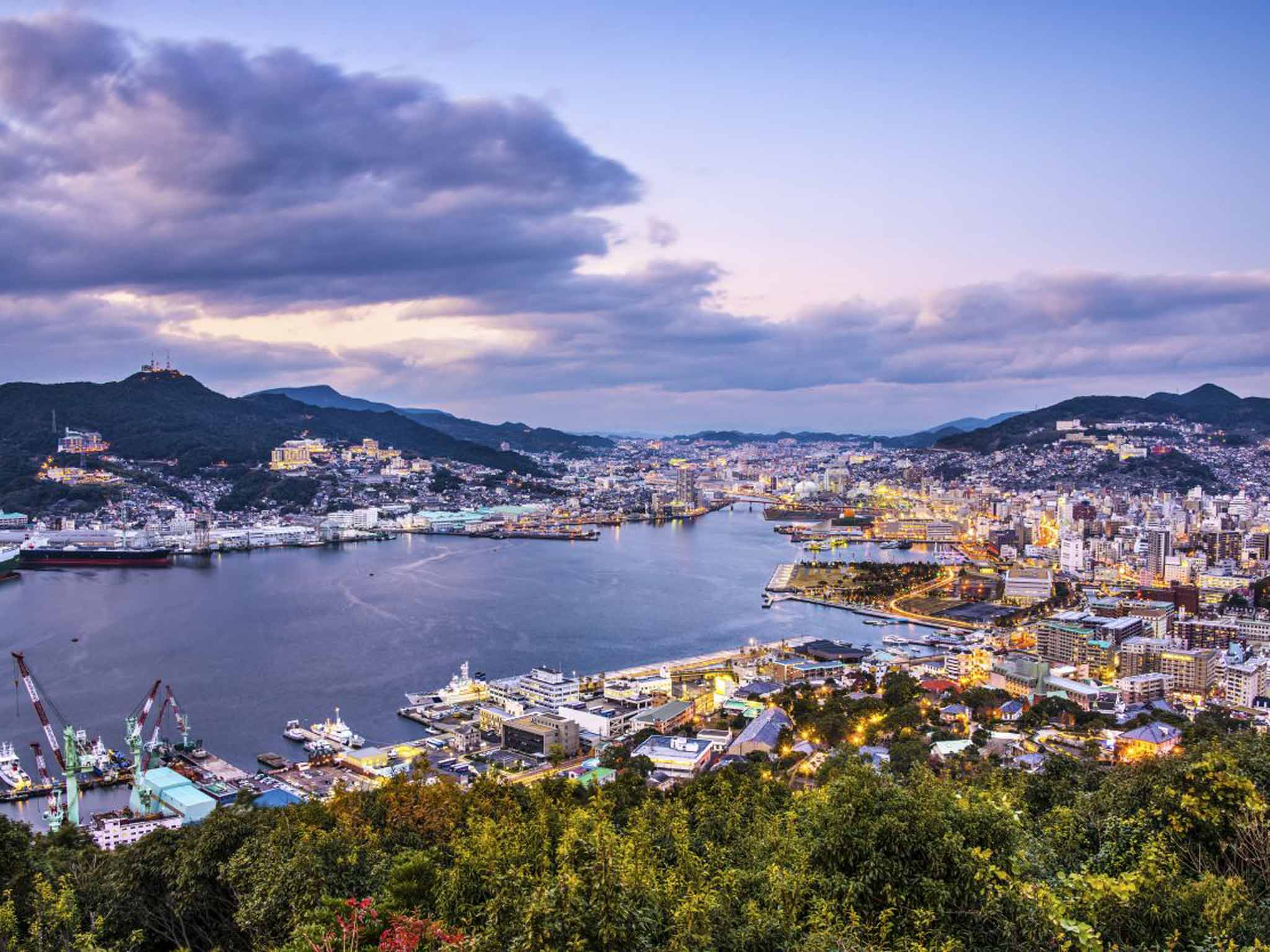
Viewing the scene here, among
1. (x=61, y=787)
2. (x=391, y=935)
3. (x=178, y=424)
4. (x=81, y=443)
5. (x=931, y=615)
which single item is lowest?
(x=931, y=615)

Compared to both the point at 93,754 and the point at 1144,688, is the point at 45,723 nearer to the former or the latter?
the point at 93,754

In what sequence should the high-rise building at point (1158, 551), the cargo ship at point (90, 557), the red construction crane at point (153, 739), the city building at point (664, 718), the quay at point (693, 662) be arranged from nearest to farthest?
the red construction crane at point (153, 739), the city building at point (664, 718), the quay at point (693, 662), the high-rise building at point (1158, 551), the cargo ship at point (90, 557)

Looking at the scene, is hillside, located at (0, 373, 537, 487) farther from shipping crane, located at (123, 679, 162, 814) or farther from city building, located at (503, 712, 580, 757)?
city building, located at (503, 712, 580, 757)

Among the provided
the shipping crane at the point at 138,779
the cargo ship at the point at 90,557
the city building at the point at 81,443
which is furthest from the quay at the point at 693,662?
the city building at the point at 81,443

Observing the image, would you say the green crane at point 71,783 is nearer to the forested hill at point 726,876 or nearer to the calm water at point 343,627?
the calm water at point 343,627

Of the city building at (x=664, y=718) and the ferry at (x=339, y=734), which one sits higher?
the ferry at (x=339, y=734)

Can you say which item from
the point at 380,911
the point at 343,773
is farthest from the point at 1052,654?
the point at 380,911

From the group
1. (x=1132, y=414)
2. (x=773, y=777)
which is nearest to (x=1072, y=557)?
(x=773, y=777)
